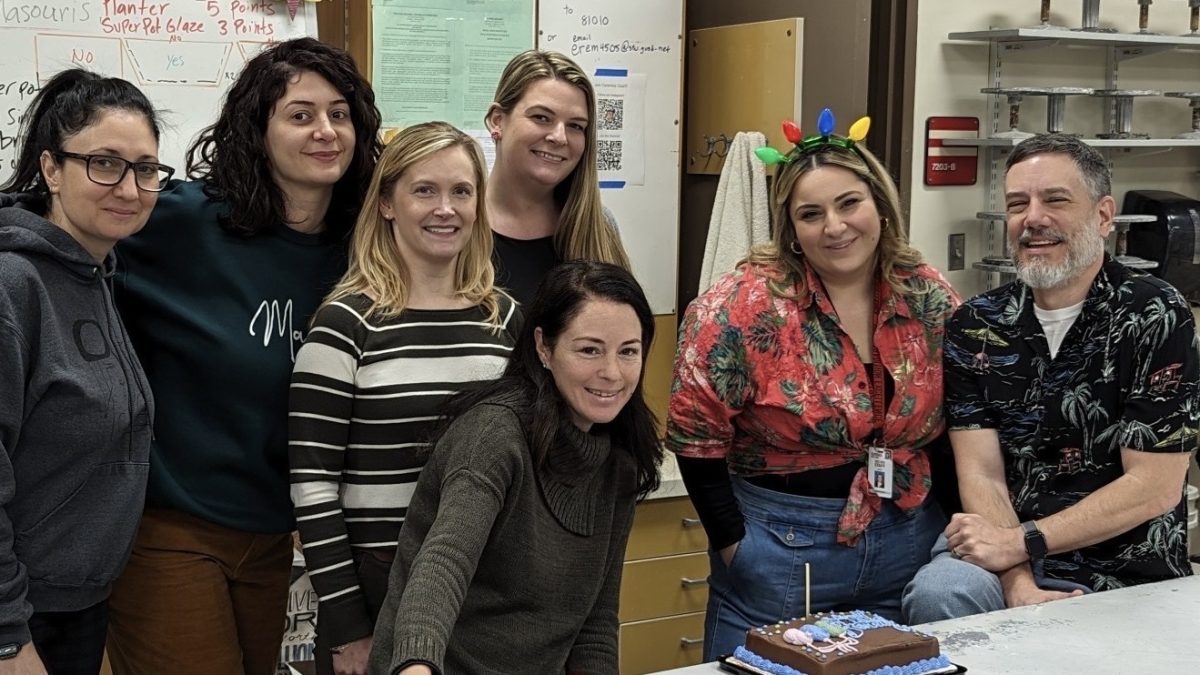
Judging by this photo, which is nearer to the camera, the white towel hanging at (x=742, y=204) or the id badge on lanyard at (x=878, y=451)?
the id badge on lanyard at (x=878, y=451)

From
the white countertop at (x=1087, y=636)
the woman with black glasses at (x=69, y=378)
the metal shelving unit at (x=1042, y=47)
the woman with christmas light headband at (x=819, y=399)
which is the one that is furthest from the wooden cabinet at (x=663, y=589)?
the woman with black glasses at (x=69, y=378)

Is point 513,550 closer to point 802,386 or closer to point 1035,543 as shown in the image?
point 802,386

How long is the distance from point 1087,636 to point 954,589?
0.32m

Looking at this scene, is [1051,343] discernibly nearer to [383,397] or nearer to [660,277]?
[383,397]

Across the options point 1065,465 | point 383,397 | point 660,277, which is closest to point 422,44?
point 660,277

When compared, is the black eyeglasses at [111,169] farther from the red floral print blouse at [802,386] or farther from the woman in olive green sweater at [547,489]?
the red floral print blouse at [802,386]

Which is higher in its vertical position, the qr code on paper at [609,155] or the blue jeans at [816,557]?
the qr code on paper at [609,155]

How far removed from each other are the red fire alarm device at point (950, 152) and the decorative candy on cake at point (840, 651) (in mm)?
1975

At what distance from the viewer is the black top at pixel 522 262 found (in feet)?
8.05

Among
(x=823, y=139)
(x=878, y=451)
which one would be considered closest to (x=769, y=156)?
(x=823, y=139)

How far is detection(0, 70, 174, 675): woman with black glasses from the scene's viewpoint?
6.02 ft

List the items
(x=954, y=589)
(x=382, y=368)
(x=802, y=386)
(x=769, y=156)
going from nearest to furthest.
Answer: (x=382, y=368) → (x=954, y=589) → (x=802, y=386) → (x=769, y=156)

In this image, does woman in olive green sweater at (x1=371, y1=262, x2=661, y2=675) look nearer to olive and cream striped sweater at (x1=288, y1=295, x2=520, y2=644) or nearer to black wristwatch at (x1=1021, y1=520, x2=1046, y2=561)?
olive and cream striped sweater at (x1=288, y1=295, x2=520, y2=644)

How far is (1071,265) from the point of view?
2498mm
